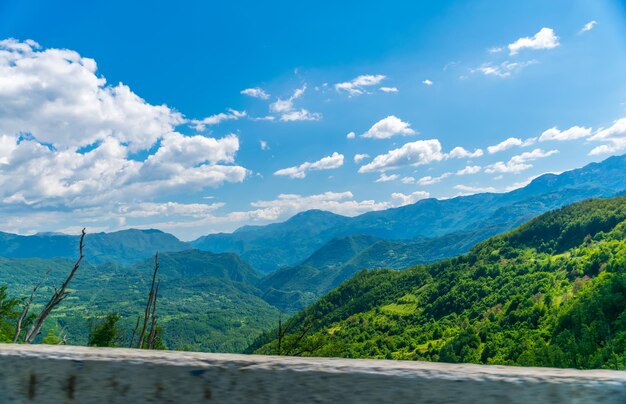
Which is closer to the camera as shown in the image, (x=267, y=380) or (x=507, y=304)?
(x=267, y=380)

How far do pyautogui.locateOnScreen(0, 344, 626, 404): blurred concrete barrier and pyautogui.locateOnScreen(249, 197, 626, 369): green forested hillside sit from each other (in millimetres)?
30308

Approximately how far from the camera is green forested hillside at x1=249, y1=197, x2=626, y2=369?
5883cm

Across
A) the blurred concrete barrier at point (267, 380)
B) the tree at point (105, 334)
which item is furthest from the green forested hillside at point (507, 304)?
the blurred concrete barrier at point (267, 380)

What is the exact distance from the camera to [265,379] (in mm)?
2100

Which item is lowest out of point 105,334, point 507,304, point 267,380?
point 507,304

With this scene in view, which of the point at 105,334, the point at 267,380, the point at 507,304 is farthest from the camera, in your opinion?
the point at 507,304

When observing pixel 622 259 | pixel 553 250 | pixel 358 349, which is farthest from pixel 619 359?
pixel 553 250

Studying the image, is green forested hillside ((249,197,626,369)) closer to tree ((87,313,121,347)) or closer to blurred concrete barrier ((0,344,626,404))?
tree ((87,313,121,347))

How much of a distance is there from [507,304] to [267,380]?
115 meters

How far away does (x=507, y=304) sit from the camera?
103 meters

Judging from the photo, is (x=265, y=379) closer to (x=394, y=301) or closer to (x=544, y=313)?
(x=544, y=313)

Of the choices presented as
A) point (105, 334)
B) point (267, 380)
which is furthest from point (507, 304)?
point (267, 380)

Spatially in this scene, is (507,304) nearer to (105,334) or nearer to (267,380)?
(105,334)

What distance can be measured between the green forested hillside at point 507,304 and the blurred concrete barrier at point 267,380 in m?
30.3
